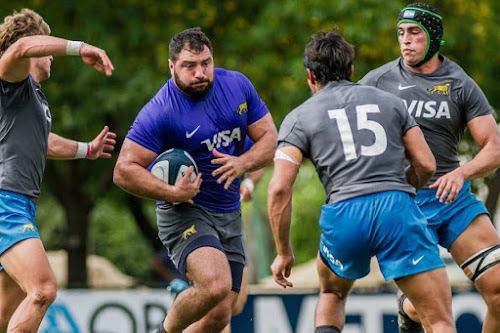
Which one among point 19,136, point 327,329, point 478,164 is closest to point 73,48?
point 19,136

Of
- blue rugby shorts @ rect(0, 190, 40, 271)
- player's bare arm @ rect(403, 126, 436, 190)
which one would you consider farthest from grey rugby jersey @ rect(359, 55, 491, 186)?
blue rugby shorts @ rect(0, 190, 40, 271)

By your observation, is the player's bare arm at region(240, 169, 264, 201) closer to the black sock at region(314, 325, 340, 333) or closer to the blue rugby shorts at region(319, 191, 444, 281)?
the black sock at region(314, 325, 340, 333)

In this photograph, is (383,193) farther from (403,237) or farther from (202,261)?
(202,261)

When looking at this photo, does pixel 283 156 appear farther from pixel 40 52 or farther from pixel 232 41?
pixel 232 41

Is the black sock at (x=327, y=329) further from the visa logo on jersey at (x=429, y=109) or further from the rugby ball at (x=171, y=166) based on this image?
the visa logo on jersey at (x=429, y=109)

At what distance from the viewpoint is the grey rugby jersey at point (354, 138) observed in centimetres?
662

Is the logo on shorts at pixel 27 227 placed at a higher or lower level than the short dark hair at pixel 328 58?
lower

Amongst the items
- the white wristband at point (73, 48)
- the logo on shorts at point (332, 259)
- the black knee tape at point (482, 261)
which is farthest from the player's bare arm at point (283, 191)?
the black knee tape at point (482, 261)

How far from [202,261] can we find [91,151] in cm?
149

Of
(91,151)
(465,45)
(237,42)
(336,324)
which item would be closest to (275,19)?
(237,42)

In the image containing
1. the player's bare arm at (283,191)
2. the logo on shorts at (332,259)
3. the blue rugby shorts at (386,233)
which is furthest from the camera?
the logo on shorts at (332,259)

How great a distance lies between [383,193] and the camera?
259 inches

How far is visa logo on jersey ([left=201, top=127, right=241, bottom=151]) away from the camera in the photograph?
762cm

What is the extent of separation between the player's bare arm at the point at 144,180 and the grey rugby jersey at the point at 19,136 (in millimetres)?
620
